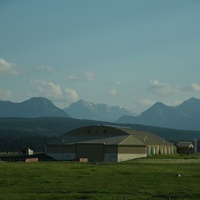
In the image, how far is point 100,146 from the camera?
117m

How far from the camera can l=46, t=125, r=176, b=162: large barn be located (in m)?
117

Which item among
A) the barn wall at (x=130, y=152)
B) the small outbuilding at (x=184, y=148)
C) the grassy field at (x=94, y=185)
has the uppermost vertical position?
the small outbuilding at (x=184, y=148)

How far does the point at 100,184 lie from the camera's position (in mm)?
49219

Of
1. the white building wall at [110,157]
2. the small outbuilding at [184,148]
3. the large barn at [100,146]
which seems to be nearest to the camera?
the white building wall at [110,157]

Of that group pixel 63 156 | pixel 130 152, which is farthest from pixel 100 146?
pixel 63 156

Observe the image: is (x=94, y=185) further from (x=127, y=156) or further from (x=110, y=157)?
(x=127, y=156)

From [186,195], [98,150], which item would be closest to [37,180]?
[186,195]

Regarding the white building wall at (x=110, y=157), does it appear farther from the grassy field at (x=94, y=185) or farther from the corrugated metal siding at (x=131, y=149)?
the grassy field at (x=94, y=185)

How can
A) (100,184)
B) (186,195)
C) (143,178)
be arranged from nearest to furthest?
(186,195)
(100,184)
(143,178)

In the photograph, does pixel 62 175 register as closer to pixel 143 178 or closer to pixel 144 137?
pixel 143 178

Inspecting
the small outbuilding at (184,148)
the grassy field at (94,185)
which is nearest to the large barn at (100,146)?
the small outbuilding at (184,148)

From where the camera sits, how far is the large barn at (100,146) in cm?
11662

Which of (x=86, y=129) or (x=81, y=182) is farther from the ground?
(x=86, y=129)

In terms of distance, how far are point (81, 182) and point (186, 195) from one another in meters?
12.1
